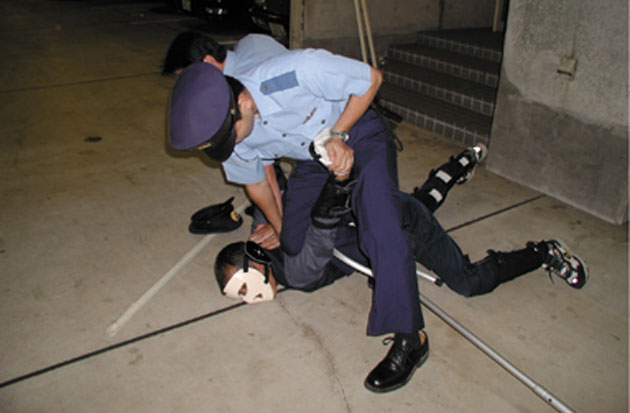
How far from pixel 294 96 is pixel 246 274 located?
3.16 ft

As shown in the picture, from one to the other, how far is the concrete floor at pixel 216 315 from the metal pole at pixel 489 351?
4 centimetres

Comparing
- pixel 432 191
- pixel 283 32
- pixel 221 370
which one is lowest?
pixel 221 370

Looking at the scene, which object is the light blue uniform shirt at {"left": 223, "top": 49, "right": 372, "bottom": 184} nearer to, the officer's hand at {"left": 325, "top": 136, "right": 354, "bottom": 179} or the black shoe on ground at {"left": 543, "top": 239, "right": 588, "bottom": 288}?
the officer's hand at {"left": 325, "top": 136, "right": 354, "bottom": 179}

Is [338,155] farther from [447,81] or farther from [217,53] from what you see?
[447,81]

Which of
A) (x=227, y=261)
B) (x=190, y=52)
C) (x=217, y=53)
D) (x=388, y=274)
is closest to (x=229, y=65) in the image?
(x=217, y=53)

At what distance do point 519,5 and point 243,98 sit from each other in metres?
2.54

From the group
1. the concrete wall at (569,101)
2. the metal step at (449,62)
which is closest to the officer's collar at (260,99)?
the concrete wall at (569,101)

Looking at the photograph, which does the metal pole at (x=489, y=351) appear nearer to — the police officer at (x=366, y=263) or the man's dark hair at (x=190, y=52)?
the police officer at (x=366, y=263)

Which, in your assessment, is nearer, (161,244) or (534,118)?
(161,244)

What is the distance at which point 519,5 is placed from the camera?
3.58 metres

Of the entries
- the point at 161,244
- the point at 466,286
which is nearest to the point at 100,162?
the point at 161,244

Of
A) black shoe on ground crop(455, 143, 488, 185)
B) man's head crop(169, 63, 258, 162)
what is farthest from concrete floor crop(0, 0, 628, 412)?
man's head crop(169, 63, 258, 162)

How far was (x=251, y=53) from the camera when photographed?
2518 millimetres

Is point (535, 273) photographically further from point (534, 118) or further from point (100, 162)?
point (100, 162)
